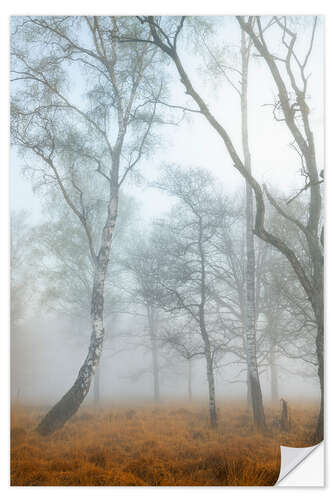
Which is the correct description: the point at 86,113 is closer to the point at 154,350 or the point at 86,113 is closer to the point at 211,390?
the point at 154,350

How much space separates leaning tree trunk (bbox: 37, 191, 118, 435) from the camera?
135 inches

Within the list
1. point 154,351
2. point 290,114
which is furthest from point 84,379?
point 290,114

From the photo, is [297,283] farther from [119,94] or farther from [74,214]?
[119,94]

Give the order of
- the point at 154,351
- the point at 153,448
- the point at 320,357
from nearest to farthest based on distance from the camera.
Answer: the point at 153,448, the point at 320,357, the point at 154,351

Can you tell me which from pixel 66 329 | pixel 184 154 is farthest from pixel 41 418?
pixel 184 154

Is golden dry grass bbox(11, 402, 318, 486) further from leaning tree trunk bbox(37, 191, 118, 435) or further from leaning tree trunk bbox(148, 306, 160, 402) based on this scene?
leaning tree trunk bbox(148, 306, 160, 402)

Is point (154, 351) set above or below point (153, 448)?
above

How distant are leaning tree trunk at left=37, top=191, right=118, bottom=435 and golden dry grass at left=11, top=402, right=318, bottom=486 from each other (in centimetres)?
9

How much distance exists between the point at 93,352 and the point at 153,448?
114 cm

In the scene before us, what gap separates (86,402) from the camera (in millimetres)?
3527

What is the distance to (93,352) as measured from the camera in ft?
12.1

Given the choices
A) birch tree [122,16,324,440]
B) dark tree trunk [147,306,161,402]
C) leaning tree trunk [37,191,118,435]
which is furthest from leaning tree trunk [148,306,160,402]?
birch tree [122,16,324,440]

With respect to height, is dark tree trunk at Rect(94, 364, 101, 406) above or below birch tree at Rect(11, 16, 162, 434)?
below

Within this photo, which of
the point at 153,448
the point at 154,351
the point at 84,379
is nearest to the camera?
the point at 153,448
